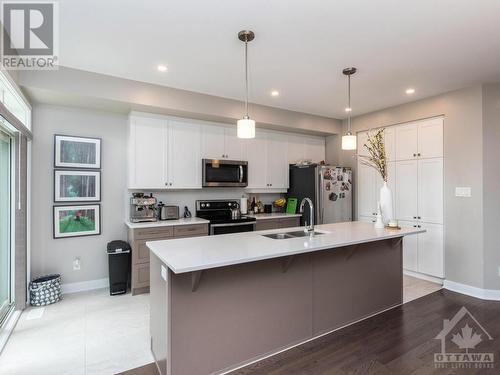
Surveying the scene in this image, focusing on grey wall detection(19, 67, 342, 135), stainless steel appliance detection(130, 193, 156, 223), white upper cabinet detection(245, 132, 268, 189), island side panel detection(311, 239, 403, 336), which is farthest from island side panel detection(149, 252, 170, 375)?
white upper cabinet detection(245, 132, 268, 189)

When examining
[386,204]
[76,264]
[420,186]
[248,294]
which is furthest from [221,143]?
[420,186]

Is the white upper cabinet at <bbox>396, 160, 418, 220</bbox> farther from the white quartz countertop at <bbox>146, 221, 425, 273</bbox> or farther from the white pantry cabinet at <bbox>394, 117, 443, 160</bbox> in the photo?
the white quartz countertop at <bbox>146, 221, 425, 273</bbox>

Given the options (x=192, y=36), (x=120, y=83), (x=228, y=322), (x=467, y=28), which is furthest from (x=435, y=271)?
(x=120, y=83)

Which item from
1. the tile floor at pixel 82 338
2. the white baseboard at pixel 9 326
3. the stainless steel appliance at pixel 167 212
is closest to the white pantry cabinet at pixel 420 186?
the tile floor at pixel 82 338

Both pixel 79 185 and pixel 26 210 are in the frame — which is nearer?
pixel 26 210

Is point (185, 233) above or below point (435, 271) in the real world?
Answer: above

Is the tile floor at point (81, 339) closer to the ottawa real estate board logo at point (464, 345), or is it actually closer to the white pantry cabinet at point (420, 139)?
the ottawa real estate board logo at point (464, 345)

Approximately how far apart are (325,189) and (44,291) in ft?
13.2

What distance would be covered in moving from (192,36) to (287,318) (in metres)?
2.54

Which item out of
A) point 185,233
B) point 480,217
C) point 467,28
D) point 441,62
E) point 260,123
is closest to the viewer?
point 467,28

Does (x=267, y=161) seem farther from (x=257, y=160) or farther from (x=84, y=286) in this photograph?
(x=84, y=286)

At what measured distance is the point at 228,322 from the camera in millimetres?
2064

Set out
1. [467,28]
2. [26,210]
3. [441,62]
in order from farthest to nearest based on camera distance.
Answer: [26,210], [441,62], [467,28]

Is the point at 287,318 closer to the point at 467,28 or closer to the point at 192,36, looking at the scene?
the point at 192,36
